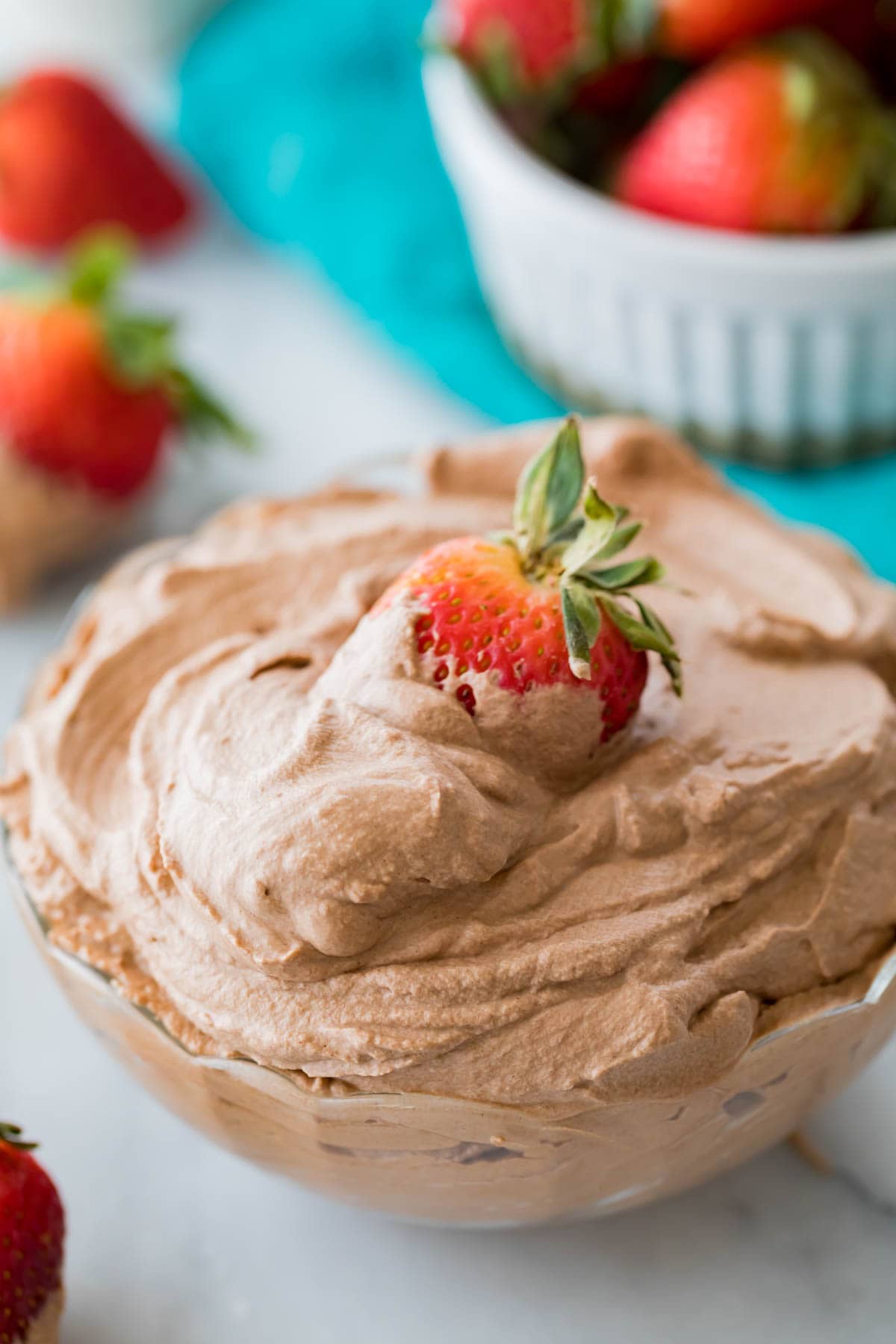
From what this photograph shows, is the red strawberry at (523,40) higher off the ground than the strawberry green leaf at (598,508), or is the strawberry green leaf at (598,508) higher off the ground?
the red strawberry at (523,40)

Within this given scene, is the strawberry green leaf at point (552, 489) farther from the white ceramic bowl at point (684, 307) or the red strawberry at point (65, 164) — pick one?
the red strawberry at point (65, 164)

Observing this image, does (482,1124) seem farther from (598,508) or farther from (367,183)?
(367,183)

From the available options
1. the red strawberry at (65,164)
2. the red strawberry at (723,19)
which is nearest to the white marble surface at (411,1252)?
the red strawberry at (723,19)

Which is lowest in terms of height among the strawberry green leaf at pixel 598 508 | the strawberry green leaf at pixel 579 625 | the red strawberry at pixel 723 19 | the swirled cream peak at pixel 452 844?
the swirled cream peak at pixel 452 844

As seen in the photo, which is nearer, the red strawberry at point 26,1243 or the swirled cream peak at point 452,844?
the swirled cream peak at point 452,844

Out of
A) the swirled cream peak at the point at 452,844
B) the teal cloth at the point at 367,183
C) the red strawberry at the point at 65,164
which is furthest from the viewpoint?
the red strawberry at the point at 65,164

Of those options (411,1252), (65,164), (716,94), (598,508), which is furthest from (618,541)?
(65,164)

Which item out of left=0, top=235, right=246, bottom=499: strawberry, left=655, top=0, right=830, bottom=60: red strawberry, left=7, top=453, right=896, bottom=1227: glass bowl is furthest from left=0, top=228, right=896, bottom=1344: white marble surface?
left=655, top=0, right=830, bottom=60: red strawberry
